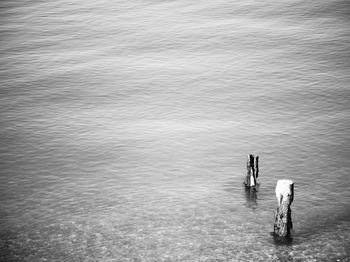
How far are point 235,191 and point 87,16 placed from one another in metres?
65.2

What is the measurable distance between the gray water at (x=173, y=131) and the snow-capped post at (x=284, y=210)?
27.9 inches

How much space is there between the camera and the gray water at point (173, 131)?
99.5 feet

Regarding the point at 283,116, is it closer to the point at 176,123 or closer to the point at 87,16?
the point at 176,123

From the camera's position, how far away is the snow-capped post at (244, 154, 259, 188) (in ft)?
114

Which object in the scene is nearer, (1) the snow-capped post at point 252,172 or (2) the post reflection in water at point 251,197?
(2) the post reflection in water at point 251,197

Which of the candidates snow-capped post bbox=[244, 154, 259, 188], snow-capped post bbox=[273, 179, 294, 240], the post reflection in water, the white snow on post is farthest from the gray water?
the white snow on post

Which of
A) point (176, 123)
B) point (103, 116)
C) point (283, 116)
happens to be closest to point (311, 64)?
point (283, 116)

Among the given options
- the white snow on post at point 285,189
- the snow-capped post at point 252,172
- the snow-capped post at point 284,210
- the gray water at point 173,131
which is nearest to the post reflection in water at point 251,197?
→ the gray water at point 173,131

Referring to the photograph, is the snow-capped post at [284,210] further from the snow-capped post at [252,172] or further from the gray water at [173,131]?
the snow-capped post at [252,172]

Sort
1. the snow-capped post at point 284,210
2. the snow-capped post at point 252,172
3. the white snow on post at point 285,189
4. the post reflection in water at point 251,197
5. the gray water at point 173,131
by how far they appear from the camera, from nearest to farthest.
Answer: the white snow on post at point 285,189, the snow-capped post at point 284,210, the gray water at point 173,131, the post reflection in water at point 251,197, the snow-capped post at point 252,172

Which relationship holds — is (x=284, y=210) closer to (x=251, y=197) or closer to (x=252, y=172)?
(x=251, y=197)

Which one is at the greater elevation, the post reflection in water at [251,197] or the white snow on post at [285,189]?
the white snow on post at [285,189]

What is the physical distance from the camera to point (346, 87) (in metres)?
55.5

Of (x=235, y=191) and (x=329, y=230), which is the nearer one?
(x=329, y=230)
